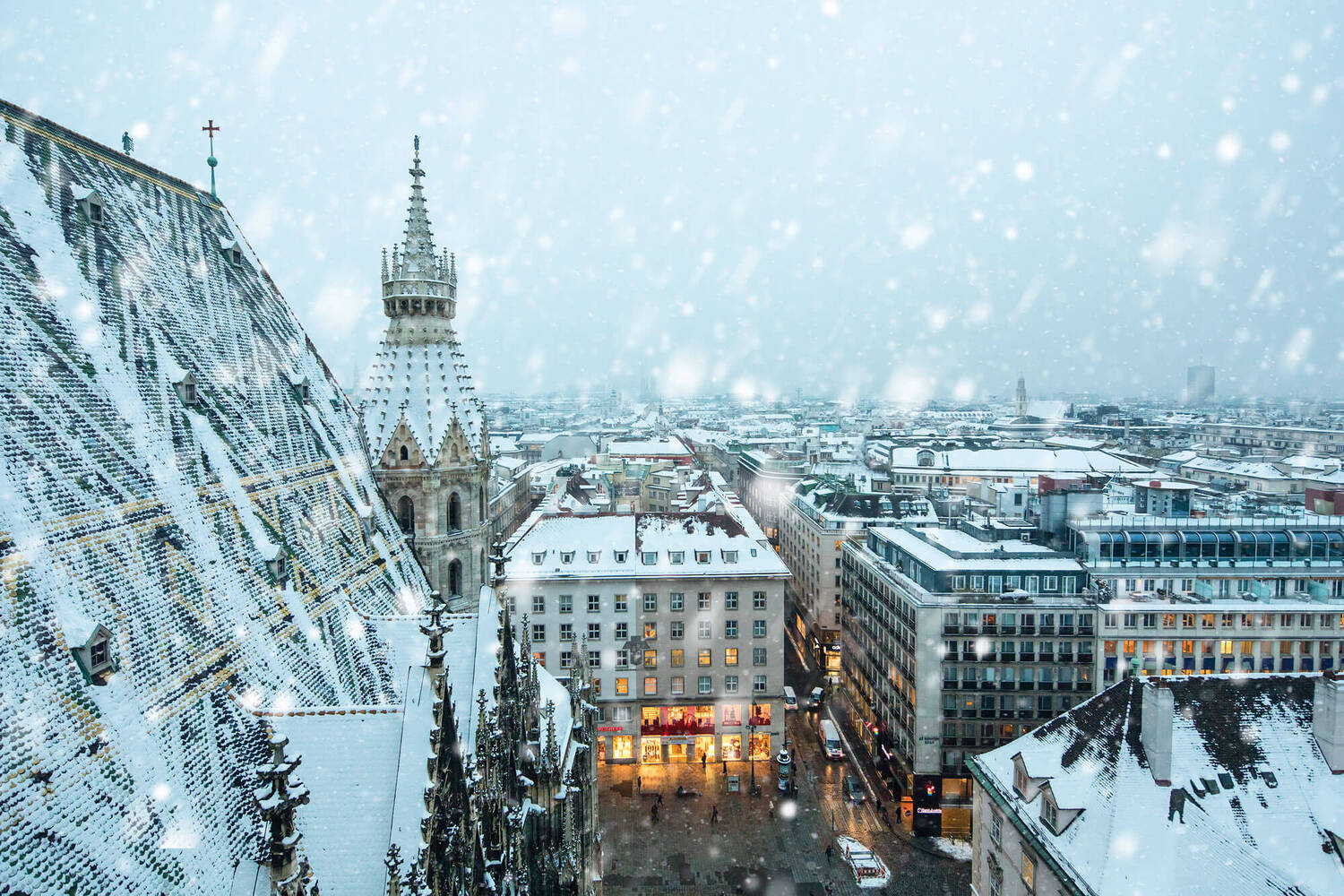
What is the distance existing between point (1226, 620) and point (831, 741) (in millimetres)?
24830

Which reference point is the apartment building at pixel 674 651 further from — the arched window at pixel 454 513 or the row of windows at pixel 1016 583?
the arched window at pixel 454 513

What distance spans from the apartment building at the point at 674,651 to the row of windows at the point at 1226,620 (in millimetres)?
20304

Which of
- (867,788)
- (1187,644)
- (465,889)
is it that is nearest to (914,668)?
(867,788)

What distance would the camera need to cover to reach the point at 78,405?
1641 centimetres

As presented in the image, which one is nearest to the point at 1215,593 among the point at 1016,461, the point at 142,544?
the point at 142,544

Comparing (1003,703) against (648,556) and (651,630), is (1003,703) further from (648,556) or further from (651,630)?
(648,556)

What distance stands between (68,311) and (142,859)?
11.4m

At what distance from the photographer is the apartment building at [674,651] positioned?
175 feet

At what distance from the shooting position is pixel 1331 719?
2777 centimetres

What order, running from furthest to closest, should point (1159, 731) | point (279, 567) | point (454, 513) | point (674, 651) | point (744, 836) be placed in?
point (674, 651) → point (744, 836) → point (454, 513) → point (1159, 731) → point (279, 567)

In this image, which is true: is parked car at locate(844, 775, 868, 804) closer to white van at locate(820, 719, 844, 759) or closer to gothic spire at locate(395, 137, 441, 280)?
white van at locate(820, 719, 844, 759)

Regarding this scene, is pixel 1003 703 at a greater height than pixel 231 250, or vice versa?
pixel 231 250

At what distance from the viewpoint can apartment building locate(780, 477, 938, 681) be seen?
73188mm

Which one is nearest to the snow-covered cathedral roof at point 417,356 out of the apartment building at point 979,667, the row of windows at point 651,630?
the row of windows at point 651,630
